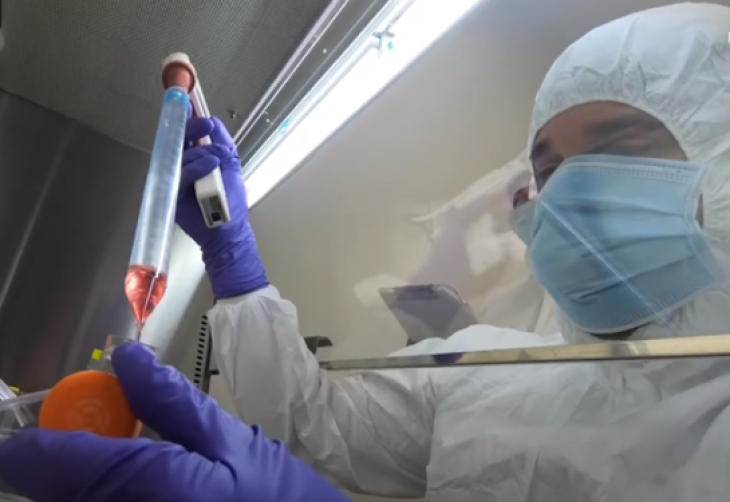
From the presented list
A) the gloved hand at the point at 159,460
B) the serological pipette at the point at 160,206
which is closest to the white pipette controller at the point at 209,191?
the serological pipette at the point at 160,206

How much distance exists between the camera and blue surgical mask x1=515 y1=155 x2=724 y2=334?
0.71m

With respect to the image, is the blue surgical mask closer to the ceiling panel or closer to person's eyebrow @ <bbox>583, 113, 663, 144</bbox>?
person's eyebrow @ <bbox>583, 113, 663, 144</bbox>

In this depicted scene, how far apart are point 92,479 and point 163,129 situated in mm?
478

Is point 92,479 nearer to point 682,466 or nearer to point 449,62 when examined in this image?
point 682,466

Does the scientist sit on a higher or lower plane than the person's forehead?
lower

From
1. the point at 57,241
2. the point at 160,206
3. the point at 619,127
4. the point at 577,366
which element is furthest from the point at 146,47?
the point at 577,366

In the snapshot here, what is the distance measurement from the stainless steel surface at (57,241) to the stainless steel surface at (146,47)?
13cm

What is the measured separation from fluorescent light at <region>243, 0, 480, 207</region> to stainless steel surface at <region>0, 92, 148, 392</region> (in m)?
0.40

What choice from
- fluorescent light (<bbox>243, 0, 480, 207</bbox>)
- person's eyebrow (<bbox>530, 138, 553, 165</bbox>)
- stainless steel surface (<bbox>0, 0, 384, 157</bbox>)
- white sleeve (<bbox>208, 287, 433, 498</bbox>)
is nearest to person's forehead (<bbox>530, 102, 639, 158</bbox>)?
person's eyebrow (<bbox>530, 138, 553, 165</bbox>)

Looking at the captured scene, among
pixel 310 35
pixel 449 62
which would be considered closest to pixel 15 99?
pixel 310 35

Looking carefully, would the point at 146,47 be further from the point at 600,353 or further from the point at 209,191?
the point at 600,353

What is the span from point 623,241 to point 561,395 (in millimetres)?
268

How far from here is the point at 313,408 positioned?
1.00m

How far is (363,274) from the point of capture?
1345 mm
